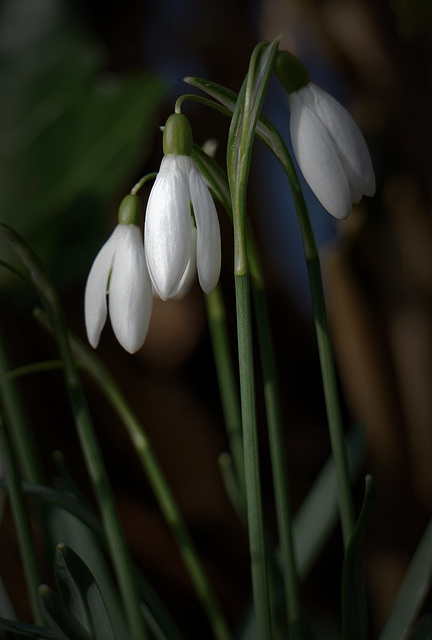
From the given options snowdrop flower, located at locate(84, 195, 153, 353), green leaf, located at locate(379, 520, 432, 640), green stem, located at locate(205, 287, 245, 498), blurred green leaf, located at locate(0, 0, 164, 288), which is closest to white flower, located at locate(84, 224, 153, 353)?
snowdrop flower, located at locate(84, 195, 153, 353)

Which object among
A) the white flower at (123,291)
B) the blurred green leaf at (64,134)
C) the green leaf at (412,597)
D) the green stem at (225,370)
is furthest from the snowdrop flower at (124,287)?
the blurred green leaf at (64,134)

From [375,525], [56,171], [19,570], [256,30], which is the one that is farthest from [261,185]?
[19,570]

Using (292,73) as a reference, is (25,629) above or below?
below

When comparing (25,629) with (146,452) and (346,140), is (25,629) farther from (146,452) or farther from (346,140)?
(346,140)

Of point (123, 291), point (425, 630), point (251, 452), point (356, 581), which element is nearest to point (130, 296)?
point (123, 291)

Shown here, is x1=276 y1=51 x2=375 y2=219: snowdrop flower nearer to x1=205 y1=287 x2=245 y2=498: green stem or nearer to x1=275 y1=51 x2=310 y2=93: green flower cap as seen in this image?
x1=275 y1=51 x2=310 y2=93: green flower cap

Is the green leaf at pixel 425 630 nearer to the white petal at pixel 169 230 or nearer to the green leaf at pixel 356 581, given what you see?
the green leaf at pixel 356 581
